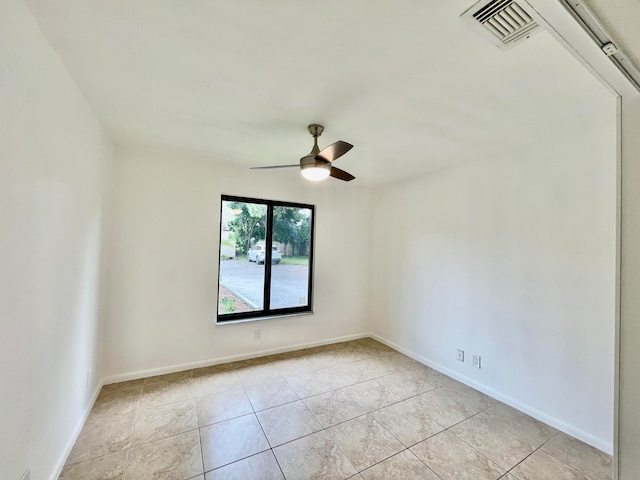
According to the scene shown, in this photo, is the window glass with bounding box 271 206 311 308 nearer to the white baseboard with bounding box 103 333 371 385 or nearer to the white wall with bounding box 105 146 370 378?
the white wall with bounding box 105 146 370 378

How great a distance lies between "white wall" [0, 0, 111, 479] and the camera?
→ 109cm

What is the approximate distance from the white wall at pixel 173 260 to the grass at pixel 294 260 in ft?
2.53

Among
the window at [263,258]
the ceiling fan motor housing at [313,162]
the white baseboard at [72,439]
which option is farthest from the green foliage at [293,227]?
the white baseboard at [72,439]

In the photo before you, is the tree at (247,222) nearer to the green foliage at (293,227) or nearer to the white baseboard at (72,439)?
the green foliage at (293,227)

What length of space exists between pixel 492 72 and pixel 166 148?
2862 millimetres

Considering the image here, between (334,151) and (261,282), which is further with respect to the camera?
(261,282)

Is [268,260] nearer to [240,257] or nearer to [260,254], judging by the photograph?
[260,254]

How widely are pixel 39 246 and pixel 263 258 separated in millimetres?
2344

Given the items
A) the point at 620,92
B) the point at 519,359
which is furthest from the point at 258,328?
the point at 620,92

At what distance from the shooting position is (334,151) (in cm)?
198

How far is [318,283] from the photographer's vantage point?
3867 mm

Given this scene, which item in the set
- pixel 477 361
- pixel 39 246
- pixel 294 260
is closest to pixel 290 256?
pixel 294 260

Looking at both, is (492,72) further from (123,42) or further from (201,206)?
(201,206)

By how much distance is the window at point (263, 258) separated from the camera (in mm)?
3363
